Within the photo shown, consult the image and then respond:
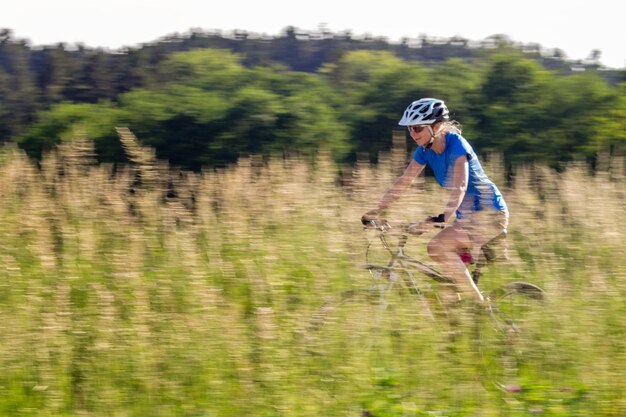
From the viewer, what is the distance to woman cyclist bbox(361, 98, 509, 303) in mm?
4891

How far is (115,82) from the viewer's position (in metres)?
41.2

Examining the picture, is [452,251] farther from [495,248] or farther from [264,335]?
[264,335]

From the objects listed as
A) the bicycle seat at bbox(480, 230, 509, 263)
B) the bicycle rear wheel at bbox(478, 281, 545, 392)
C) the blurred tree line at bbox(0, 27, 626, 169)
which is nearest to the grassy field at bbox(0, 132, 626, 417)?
the bicycle rear wheel at bbox(478, 281, 545, 392)

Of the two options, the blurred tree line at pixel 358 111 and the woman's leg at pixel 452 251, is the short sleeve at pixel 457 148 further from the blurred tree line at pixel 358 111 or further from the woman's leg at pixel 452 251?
the blurred tree line at pixel 358 111

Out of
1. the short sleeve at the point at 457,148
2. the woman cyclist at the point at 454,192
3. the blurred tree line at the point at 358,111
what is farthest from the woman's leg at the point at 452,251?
the blurred tree line at the point at 358,111

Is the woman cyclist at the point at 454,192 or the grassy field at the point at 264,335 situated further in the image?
the woman cyclist at the point at 454,192

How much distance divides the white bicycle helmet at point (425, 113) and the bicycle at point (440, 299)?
2.08ft

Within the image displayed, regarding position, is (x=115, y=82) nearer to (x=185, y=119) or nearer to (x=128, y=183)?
(x=185, y=119)

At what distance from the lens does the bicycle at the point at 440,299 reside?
4.41 metres

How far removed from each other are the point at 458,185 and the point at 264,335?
61.1 inches

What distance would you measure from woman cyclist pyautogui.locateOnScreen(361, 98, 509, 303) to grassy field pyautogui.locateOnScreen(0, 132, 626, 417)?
308mm

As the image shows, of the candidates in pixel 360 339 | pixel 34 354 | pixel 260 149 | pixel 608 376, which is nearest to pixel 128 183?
pixel 34 354

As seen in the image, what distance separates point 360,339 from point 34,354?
1.62m

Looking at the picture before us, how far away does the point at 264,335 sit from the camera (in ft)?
13.2
